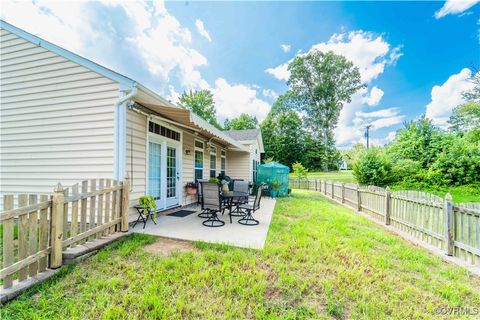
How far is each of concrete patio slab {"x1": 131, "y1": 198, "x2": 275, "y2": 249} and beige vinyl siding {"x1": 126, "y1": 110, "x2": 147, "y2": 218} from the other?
0.76m

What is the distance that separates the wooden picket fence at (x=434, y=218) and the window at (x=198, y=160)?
6.17m

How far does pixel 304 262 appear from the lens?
9.78 feet

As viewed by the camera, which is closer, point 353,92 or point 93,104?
point 93,104

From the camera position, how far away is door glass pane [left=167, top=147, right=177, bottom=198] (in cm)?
604

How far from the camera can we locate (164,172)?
5.73m

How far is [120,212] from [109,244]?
2.13 ft

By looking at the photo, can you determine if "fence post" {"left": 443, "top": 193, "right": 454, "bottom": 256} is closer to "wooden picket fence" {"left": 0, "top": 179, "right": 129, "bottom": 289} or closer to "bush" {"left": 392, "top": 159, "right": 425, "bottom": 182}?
"wooden picket fence" {"left": 0, "top": 179, "right": 129, "bottom": 289}

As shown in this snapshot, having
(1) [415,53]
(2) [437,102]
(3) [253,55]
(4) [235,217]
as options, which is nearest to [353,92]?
(2) [437,102]

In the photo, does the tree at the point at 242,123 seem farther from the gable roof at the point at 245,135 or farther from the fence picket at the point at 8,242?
the fence picket at the point at 8,242

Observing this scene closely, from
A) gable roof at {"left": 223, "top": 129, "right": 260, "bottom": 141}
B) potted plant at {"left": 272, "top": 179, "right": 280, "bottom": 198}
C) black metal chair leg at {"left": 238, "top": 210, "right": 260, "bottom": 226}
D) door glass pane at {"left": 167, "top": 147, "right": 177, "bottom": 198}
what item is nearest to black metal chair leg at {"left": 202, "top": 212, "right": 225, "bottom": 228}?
black metal chair leg at {"left": 238, "top": 210, "right": 260, "bottom": 226}

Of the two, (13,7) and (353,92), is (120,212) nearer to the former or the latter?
(13,7)

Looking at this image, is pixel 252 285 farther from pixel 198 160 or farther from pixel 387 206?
pixel 198 160

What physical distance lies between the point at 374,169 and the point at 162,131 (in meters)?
12.3

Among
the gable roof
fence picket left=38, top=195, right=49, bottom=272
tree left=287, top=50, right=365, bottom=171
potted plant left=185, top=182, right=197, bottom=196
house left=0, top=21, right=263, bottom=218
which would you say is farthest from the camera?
tree left=287, top=50, right=365, bottom=171
